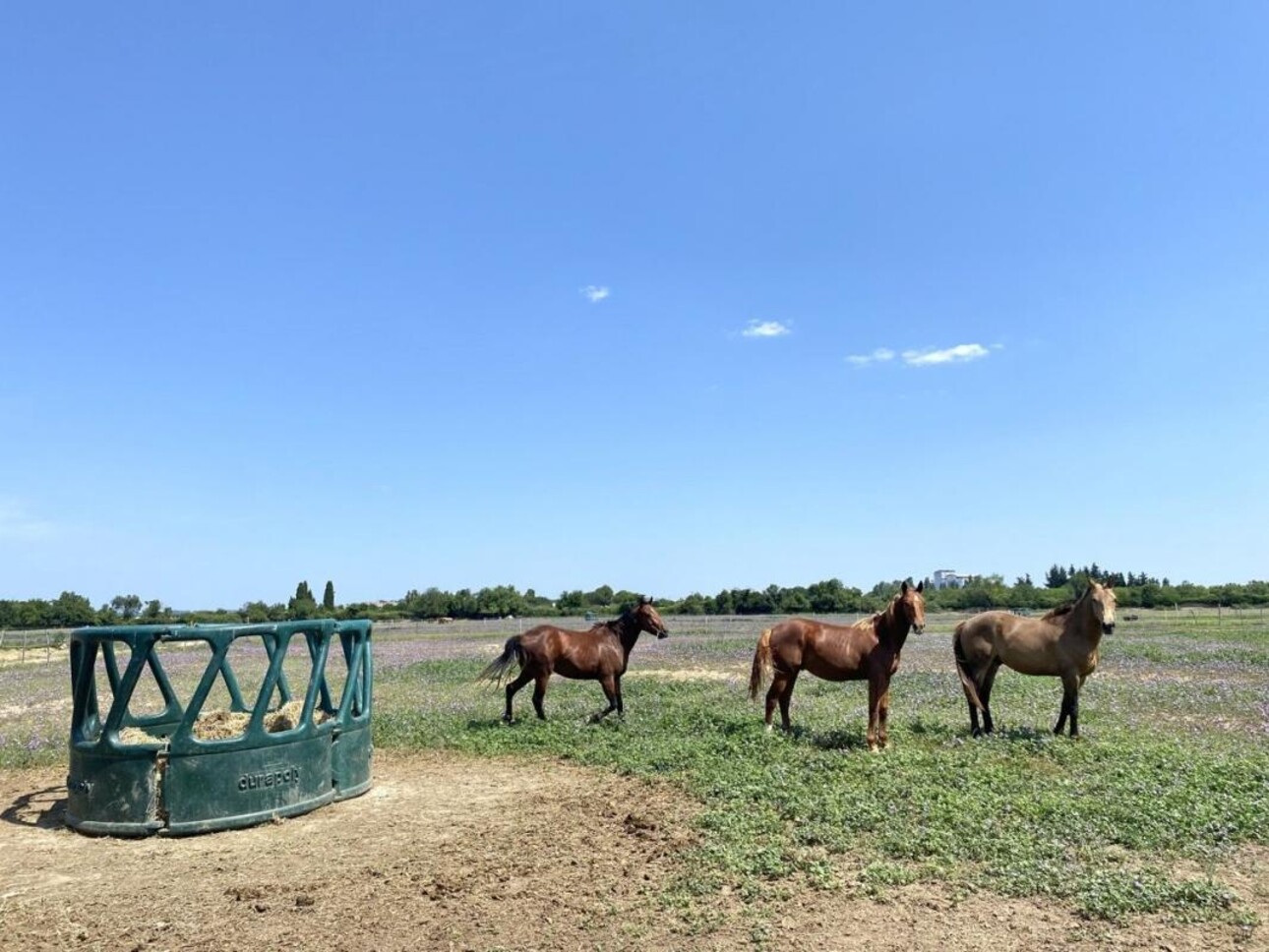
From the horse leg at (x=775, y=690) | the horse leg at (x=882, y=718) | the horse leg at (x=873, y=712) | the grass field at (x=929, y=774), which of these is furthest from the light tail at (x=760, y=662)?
the horse leg at (x=882, y=718)

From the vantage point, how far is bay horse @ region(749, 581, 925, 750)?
10797 millimetres

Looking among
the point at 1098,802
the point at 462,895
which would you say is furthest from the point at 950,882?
the point at 462,895

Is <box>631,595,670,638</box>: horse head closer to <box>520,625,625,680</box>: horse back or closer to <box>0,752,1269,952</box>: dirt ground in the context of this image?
<box>520,625,625,680</box>: horse back

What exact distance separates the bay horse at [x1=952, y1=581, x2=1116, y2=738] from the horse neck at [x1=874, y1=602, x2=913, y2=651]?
1.23 m

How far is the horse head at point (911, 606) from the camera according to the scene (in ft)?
34.7

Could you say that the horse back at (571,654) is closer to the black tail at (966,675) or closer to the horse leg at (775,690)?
the horse leg at (775,690)

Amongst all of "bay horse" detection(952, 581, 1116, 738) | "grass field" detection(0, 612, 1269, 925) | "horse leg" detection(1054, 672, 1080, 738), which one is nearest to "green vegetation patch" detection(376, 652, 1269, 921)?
"grass field" detection(0, 612, 1269, 925)

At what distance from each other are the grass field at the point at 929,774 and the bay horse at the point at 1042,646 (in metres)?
0.58

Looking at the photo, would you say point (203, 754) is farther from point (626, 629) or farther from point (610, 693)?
point (626, 629)

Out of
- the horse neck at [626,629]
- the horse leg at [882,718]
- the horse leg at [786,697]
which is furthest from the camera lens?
the horse neck at [626,629]

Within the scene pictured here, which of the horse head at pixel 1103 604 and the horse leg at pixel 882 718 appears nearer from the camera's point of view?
the horse leg at pixel 882 718

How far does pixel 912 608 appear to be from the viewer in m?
10.6

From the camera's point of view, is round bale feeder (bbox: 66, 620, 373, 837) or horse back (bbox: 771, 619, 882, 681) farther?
horse back (bbox: 771, 619, 882, 681)

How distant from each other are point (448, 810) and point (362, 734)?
150cm
